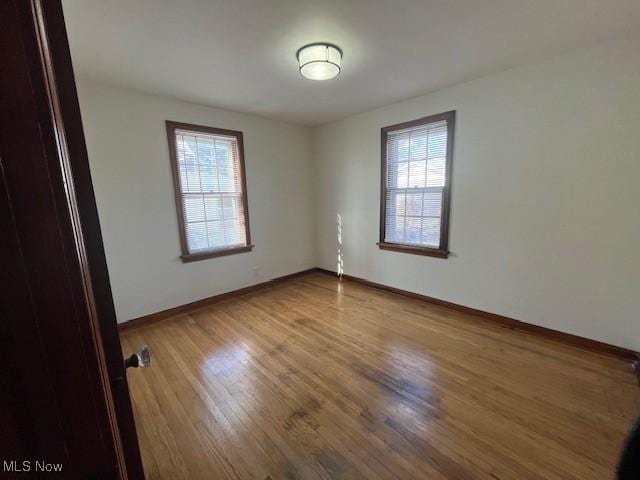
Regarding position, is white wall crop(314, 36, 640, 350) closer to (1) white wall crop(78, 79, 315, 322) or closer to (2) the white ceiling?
(2) the white ceiling

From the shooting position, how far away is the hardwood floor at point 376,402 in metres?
1.36

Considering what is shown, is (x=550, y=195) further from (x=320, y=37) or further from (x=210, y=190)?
(x=210, y=190)

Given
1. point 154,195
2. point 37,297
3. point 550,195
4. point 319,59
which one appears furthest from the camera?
point 154,195

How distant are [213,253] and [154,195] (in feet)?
3.17

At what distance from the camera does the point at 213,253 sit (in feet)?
11.2

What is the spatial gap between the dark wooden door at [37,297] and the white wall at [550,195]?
318 centimetres

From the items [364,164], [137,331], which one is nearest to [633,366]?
[364,164]

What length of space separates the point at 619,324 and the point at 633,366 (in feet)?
1.04

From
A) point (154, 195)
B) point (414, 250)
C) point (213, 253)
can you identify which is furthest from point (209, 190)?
point (414, 250)

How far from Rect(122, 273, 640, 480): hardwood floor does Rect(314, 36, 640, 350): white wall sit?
15.4 inches

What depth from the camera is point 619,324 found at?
7.04 ft

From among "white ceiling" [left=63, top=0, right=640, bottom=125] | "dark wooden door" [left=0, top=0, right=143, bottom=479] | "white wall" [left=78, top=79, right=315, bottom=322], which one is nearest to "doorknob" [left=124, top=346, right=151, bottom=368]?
"dark wooden door" [left=0, top=0, right=143, bottom=479]

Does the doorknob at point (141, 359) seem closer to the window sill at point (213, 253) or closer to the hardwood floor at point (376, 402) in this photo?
the hardwood floor at point (376, 402)

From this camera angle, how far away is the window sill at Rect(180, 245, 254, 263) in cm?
321
